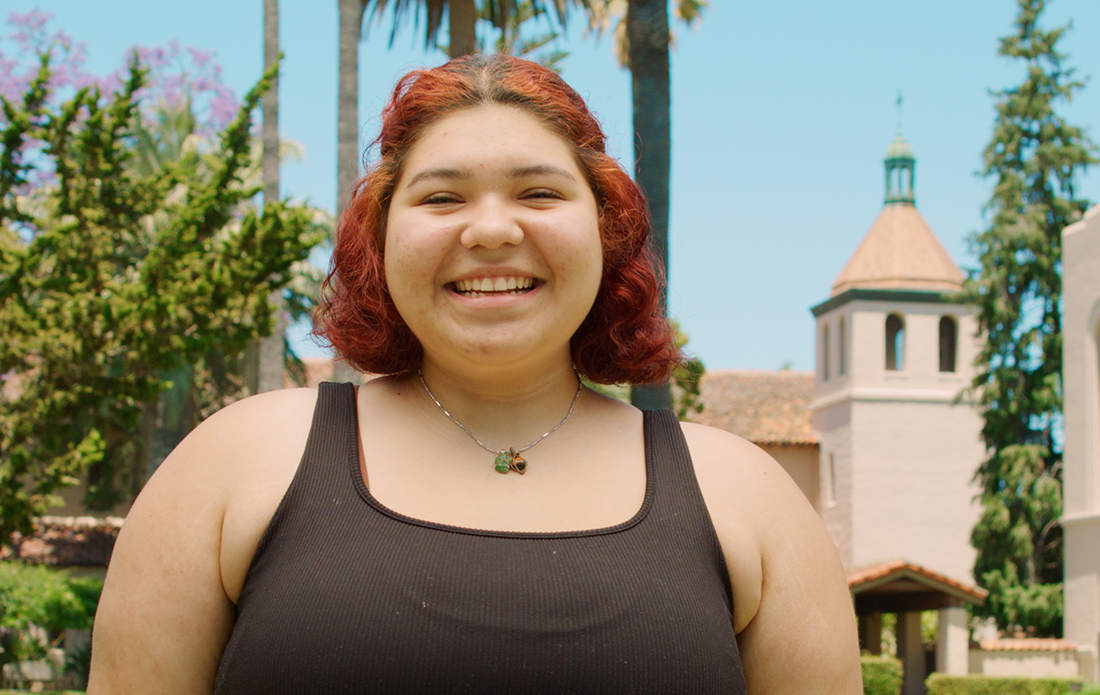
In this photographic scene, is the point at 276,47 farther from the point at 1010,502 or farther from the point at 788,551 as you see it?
the point at 1010,502

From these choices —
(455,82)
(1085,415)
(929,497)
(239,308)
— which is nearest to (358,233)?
(455,82)

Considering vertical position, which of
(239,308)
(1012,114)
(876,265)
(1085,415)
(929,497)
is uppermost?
(1012,114)

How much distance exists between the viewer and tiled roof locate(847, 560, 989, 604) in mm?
25656

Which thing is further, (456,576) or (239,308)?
(239,308)

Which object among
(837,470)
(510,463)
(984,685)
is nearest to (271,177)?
(510,463)

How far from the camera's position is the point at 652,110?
303 inches

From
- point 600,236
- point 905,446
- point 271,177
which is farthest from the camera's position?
point 905,446

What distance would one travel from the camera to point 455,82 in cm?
201

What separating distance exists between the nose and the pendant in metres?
0.33

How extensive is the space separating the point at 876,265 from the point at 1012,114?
10.2 m

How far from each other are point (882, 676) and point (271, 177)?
678 inches

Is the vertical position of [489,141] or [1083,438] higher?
[489,141]

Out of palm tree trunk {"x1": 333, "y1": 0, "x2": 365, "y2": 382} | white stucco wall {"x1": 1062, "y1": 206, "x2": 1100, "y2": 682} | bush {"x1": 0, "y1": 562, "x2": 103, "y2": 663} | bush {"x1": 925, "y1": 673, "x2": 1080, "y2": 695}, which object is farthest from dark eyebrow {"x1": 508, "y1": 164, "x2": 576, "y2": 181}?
bush {"x1": 925, "y1": 673, "x2": 1080, "y2": 695}

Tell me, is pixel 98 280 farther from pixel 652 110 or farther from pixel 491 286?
pixel 491 286
